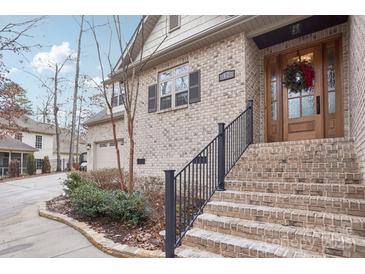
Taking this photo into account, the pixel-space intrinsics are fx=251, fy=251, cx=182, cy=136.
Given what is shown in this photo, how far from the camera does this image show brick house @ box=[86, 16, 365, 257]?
2.60 m

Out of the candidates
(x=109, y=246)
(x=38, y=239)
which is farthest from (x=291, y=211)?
(x=38, y=239)

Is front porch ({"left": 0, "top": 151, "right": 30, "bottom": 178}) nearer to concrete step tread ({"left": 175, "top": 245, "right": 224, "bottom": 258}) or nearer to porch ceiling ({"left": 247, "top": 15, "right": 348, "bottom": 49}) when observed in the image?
porch ceiling ({"left": 247, "top": 15, "right": 348, "bottom": 49})

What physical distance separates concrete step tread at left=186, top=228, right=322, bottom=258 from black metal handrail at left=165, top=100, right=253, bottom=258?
226 millimetres

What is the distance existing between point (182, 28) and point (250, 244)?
584 cm

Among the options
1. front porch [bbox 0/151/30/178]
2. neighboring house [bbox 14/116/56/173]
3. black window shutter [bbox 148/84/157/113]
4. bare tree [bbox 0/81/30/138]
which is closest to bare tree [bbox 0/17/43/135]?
bare tree [bbox 0/81/30/138]

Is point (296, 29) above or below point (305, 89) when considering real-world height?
above

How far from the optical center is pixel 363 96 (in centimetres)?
271

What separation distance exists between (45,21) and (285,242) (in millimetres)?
5260

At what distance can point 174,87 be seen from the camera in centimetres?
664

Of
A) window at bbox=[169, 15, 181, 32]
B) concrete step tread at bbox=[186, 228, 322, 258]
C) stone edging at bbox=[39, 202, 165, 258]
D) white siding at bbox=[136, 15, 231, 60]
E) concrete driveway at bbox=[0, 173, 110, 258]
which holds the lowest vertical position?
concrete driveway at bbox=[0, 173, 110, 258]

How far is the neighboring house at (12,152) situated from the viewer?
17.4 meters

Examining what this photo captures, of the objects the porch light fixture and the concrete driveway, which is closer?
the concrete driveway

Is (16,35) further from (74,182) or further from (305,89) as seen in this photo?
(305,89)
